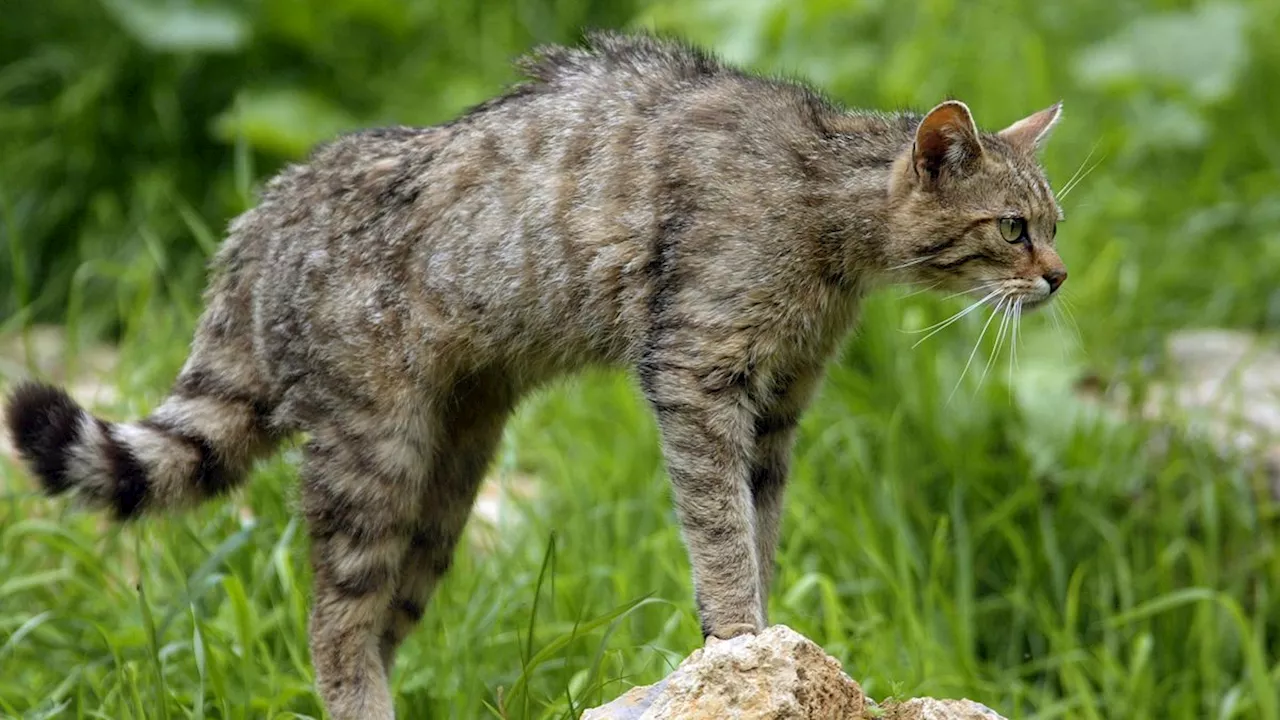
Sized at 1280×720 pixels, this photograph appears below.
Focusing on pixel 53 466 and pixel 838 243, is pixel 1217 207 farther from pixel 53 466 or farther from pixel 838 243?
pixel 53 466

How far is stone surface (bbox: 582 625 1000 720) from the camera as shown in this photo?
3158 millimetres

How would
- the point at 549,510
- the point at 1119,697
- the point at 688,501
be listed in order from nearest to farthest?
the point at 688,501, the point at 1119,697, the point at 549,510

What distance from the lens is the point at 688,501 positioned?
385 cm

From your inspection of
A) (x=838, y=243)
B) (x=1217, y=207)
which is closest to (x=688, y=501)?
(x=838, y=243)

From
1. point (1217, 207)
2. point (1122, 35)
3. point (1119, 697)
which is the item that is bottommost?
point (1119, 697)

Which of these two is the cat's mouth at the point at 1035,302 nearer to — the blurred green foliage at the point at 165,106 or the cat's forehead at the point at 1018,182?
the cat's forehead at the point at 1018,182

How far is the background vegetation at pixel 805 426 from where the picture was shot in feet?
15.4

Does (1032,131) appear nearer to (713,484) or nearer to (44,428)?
(713,484)

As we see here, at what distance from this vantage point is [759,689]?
318 cm

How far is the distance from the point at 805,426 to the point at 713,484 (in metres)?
2.27

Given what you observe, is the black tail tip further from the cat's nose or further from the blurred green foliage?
the blurred green foliage

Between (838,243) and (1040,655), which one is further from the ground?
(838,243)

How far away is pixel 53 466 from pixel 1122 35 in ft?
19.8

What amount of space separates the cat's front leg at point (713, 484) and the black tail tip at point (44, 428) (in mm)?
1442
